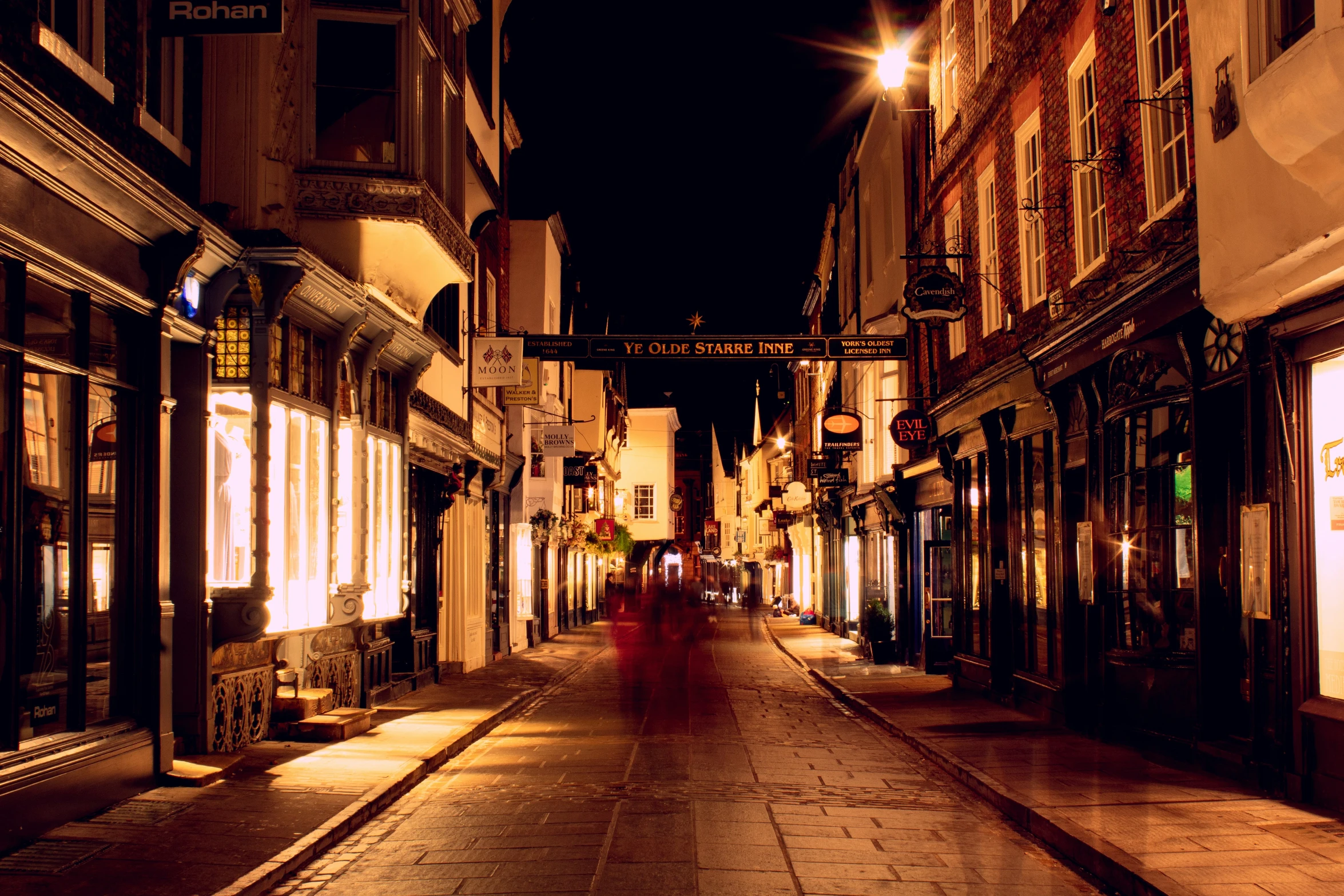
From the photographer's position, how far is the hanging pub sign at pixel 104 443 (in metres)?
9.67

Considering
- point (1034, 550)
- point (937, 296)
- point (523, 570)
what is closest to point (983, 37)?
point (937, 296)

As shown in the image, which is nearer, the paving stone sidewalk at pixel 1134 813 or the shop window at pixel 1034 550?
the paving stone sidewalk at pixel 1134 813

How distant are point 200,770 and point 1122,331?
9.51m

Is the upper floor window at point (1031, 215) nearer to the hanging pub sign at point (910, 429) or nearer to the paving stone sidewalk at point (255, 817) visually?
the hanging pub sign at point (910, 429)

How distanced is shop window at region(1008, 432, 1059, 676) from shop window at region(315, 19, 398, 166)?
29.5ft

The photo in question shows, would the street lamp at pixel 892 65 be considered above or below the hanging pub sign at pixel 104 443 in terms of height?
above

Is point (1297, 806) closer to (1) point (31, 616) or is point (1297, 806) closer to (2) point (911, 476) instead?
(1) point (31, 616)

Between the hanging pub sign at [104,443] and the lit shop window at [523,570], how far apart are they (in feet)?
70.6

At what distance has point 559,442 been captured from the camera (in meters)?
32.2

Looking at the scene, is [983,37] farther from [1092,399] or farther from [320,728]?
[320,728]

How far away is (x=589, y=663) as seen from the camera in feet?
90.3

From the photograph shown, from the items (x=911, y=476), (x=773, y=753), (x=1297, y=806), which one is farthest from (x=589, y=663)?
(x=1297, y=806)

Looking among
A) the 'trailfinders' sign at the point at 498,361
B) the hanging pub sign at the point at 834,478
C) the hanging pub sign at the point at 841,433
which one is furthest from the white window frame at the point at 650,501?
the 'trailfinders' sign at the point at 498,361

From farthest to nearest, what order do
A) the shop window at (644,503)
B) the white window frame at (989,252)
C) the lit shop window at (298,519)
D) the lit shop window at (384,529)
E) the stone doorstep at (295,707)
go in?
1. the shop window at (644,503)
2. the white window frame at (989,252)
3. the lit shop window at (384,529)
4. the stone doorstep at (295,707)
5. the lit shop window at (298,519)
